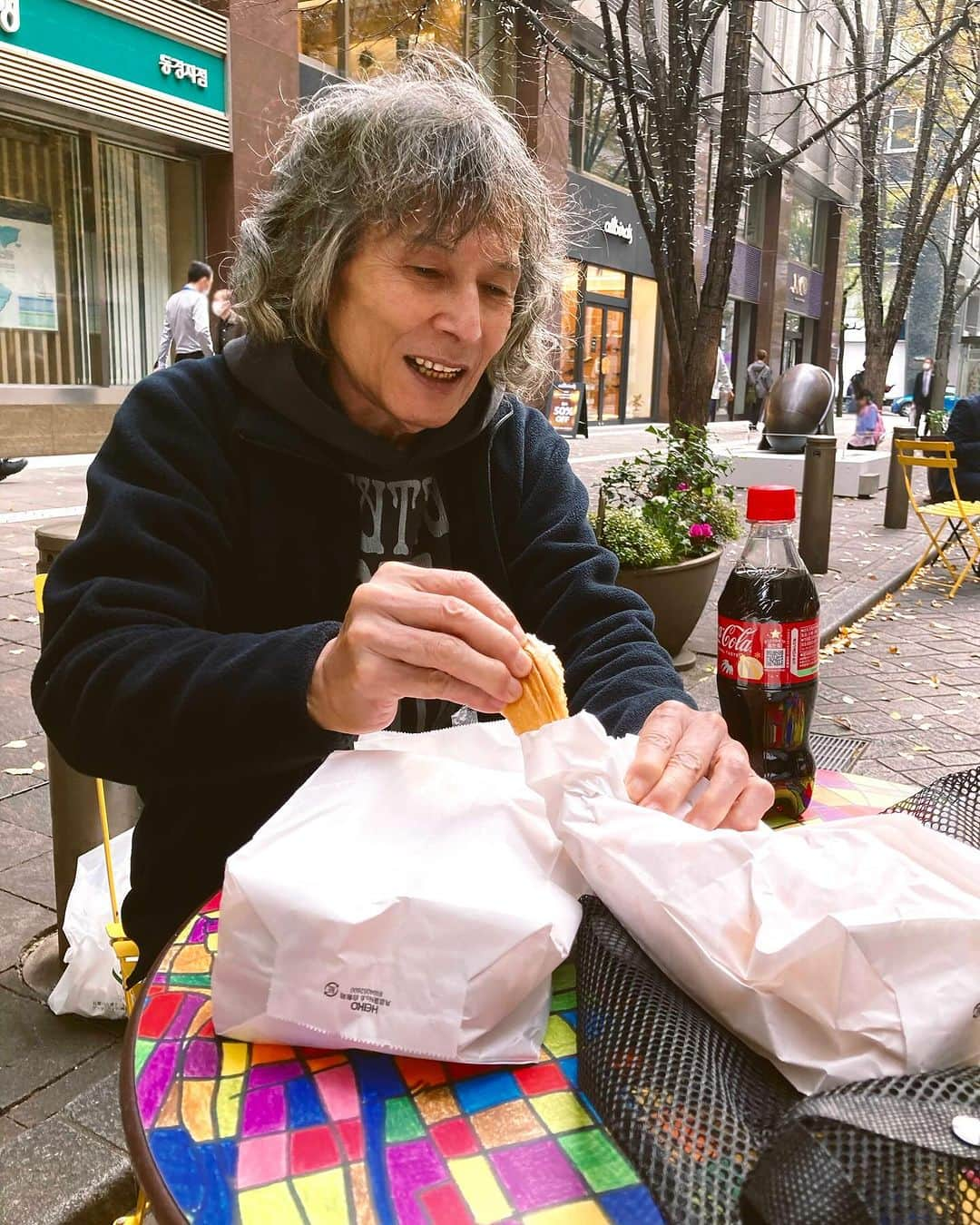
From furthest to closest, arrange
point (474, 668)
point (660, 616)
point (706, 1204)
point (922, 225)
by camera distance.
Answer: point (922, 225) < point (660, 616) < point (474, 668) < point (706, 1204)

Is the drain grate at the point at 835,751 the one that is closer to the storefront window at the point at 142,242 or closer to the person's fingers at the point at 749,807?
the person's fingers at the point at 749,807

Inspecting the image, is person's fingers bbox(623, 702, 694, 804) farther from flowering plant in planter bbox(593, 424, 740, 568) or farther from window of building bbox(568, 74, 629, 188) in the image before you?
window of building bbox(568, 74, 629, 188)

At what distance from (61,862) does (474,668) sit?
1990 millimetres

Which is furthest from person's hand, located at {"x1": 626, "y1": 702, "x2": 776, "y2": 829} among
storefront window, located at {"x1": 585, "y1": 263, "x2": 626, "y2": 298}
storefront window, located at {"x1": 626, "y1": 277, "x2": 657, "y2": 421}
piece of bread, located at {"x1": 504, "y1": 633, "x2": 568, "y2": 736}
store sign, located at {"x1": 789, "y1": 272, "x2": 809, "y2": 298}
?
store sign, located at {"x1": 789, "y1": 272, "x2": 809, "y2": 298}

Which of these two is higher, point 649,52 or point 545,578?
point 649,52

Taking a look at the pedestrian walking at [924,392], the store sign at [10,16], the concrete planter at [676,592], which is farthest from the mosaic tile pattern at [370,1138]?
the pedestrian walking at [924,392]

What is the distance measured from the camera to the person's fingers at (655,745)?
1247 millimetres


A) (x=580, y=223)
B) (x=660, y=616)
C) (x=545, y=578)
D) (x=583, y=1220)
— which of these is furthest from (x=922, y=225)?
(x=583, y=1220)

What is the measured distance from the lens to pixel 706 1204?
705mm

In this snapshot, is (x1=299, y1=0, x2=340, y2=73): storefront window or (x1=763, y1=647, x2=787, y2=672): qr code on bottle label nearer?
(x1=763, y1=647, x2=787, y2=672): qr code on bottle label

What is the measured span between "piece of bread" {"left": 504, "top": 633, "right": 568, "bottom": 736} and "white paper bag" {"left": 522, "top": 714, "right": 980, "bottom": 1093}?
143mm

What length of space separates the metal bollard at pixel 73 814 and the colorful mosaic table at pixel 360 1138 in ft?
5.70

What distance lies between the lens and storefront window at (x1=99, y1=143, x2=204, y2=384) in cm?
1355

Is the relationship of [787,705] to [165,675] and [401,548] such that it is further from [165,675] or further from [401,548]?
[165,675]
